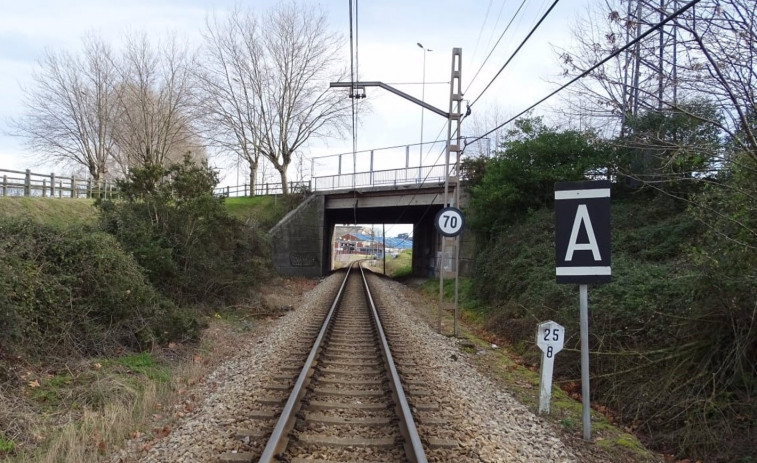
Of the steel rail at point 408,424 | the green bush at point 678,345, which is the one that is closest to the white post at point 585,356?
the green bush at point 678,345

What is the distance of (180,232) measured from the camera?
13703mm

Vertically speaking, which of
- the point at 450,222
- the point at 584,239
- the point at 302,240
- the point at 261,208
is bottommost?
the point at 584,239

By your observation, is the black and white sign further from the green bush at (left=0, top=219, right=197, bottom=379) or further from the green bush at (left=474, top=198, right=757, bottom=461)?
the green bush at (left=0, top=219, right=197, bottom=379)

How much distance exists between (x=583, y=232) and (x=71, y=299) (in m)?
7.43

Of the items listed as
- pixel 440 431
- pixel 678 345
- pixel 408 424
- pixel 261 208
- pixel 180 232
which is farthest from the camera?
pixel 261 208

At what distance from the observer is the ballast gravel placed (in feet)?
15.8

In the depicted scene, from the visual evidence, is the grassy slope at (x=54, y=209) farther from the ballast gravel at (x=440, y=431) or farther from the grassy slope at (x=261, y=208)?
the ballast gravel at (x=440, y=431)

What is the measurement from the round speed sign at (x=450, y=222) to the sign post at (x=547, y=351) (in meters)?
5.31

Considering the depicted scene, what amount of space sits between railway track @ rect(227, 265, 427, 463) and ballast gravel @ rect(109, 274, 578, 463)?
421mm

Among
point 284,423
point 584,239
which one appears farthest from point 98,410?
point 584,239

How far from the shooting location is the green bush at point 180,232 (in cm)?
1187

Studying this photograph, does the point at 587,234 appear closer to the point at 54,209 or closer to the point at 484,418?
the point at 484,418

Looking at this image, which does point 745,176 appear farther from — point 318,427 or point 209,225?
point 209,225

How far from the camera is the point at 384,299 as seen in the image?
62.8 ft
